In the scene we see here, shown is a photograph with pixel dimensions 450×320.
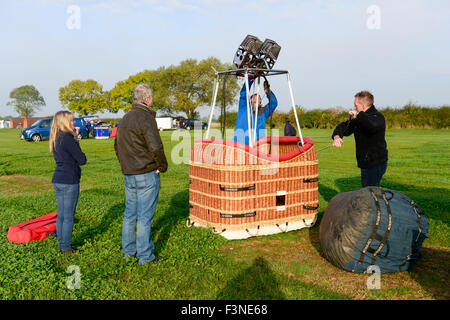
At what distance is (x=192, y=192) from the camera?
6289 millimetres

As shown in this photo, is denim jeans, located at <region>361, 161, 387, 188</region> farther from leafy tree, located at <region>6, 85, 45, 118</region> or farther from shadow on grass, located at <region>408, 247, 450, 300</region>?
leafy tree, located at <region>6, 85, 45, 118</region>

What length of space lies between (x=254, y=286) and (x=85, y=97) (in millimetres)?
88202

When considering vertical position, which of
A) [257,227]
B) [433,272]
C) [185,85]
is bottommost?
A: [433,272]

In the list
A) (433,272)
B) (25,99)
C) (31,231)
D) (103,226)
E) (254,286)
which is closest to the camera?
(254,286)

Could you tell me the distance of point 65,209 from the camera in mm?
5012

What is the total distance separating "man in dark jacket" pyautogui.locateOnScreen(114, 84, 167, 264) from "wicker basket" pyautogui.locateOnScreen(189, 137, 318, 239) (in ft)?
4.17

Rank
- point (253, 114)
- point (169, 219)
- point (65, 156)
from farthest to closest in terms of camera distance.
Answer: point (169, 219), point (253, 114), point (65, 156)

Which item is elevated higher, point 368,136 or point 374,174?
point 368,136

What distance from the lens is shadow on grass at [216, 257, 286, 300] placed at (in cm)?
384

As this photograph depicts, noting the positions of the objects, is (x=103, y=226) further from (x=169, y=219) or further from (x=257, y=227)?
(x=257, y=227)

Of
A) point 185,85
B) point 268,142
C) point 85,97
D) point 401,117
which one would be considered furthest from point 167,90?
point 268,142

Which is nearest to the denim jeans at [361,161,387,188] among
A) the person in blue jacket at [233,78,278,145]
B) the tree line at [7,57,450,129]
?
the person in blue jacket at [233,78,278,145]

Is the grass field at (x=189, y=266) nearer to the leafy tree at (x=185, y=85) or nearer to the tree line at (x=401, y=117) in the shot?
the tree line at (x=401, y=117)
